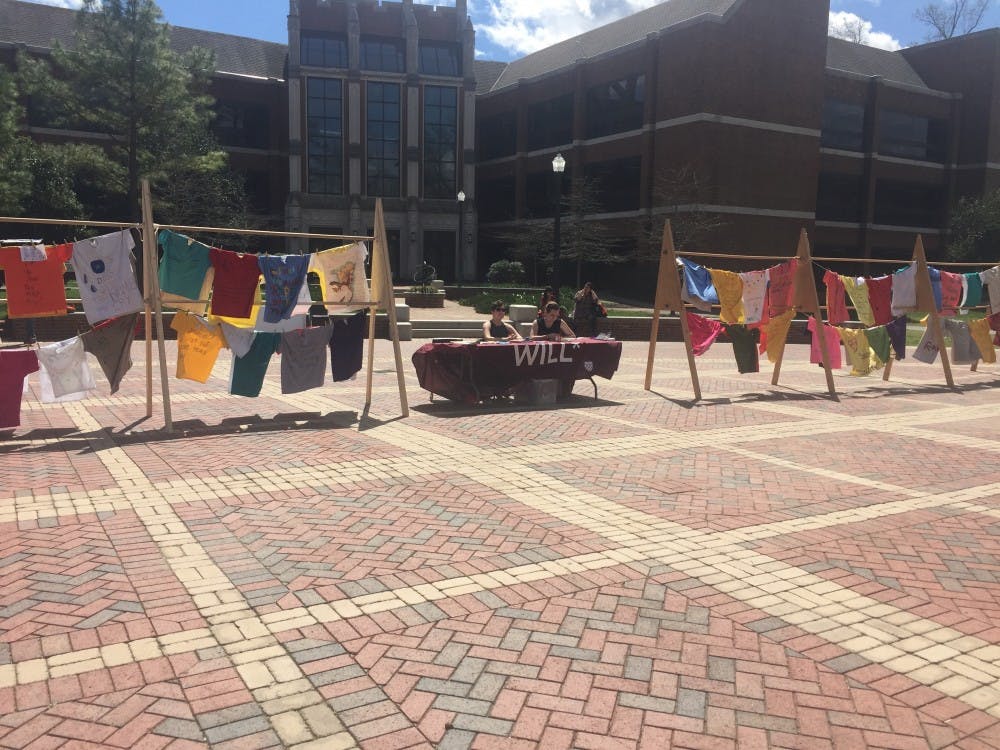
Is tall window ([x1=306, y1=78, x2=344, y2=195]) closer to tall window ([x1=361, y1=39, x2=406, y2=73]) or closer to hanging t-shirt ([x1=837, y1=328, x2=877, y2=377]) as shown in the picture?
tall window ([x1=361, y1=39, x2=406, y2=73])

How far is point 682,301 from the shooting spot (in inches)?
481

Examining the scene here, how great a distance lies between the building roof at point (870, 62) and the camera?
47.8 m

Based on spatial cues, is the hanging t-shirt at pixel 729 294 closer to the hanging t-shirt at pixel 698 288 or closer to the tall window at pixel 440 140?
the hanging t-shirt at pixel 698 288

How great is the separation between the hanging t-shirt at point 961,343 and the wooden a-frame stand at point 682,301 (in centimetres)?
341

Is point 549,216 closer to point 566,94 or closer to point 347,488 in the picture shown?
point 566,94

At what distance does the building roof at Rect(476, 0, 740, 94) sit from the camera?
42.1 m

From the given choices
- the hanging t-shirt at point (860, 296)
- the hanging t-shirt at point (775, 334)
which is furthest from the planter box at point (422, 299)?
the hanging t-shirt at point (860, 296)

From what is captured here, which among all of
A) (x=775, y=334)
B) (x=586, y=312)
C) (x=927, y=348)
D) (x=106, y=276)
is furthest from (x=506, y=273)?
(x=106, y=276)

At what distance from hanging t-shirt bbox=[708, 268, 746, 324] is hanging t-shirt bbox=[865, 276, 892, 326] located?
3.08 m

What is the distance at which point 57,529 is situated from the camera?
5500 millimetres

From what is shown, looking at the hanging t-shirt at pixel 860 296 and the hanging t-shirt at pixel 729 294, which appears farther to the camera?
the hanging t-shirt at pixel 860 296

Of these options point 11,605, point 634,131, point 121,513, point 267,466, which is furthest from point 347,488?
point 634,131

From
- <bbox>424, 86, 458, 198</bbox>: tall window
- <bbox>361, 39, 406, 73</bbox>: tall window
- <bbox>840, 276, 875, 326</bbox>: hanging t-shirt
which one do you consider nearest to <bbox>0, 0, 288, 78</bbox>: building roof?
<bbox>361, 39, 406, 73</bbox>: tall window

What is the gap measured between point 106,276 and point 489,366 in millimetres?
4843
